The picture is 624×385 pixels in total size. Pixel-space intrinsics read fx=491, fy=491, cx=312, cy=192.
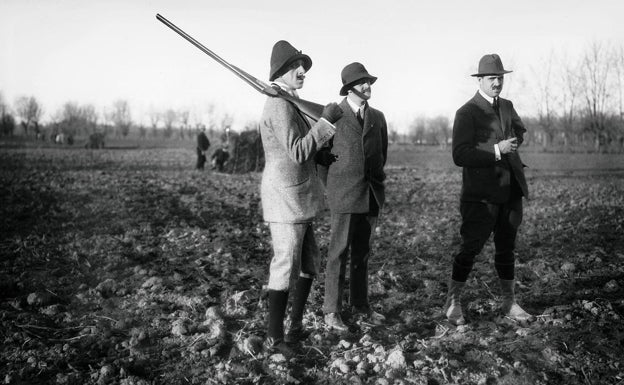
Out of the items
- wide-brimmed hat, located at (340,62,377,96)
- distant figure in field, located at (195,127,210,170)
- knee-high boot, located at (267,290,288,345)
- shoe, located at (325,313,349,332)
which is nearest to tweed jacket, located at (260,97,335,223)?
knee-high boot, located at (267,290,288,345)

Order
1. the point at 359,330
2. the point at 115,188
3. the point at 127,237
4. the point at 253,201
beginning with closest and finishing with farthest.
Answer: the point at 359,330 → the point at 127,237 → the point at 253,201 → the point at 115,188

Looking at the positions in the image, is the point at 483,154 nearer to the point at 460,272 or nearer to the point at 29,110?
the point at 460,272

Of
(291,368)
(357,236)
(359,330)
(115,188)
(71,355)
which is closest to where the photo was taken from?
(291,368)

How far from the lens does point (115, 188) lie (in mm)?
11391

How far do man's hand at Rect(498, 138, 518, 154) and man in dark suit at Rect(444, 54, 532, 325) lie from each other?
0.05 metres

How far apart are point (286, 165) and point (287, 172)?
0.05 m

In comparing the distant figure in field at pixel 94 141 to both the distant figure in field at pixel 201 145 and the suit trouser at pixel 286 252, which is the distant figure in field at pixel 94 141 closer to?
the distant figure in field at pixel 201 145

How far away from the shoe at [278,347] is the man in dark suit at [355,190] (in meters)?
0.54

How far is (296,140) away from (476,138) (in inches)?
63.0

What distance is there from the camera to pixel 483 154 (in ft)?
12.3

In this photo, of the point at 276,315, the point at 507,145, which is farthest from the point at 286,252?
the point at 507,145

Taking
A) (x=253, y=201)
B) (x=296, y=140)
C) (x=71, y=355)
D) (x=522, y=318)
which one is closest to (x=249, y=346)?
(x=71, y=355)

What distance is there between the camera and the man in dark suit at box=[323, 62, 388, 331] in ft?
12.9

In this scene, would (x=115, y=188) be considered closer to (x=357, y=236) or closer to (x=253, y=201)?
(x=253, y=201)
